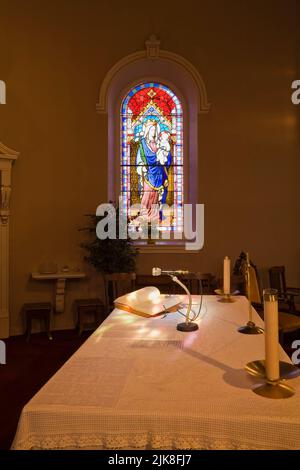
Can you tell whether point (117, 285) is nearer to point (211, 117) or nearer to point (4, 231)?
point (4, 231)

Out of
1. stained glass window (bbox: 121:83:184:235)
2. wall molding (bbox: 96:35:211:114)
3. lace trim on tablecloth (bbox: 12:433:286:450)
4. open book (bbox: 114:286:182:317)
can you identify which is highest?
wall molding (bbox: 96:35:211:114)

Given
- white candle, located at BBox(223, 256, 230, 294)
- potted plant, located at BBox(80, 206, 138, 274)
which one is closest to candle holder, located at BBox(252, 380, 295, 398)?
white candle, located at BBox(223, 256, 230, 294)

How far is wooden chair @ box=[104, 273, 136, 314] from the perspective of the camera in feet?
12.6

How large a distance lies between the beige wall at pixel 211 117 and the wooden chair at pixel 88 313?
0.24m

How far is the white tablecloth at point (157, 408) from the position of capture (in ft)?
3.74

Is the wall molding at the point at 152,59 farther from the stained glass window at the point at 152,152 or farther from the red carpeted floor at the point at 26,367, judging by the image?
the red carpeted floor at the point at 26,367

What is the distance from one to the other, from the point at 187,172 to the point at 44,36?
2.90m

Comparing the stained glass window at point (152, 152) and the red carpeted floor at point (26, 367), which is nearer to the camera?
the red carpeted floor at point (26, 367)

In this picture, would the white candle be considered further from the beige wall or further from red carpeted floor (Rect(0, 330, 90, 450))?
the beige wall

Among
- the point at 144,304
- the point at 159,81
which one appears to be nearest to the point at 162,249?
the point at 159,81

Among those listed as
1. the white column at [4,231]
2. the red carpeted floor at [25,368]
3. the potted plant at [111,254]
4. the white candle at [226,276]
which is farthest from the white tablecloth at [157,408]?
the white column at [4,231]

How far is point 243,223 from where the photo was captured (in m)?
5.79

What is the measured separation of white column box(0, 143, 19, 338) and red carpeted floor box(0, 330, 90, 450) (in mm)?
322

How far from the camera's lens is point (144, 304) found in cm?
240
